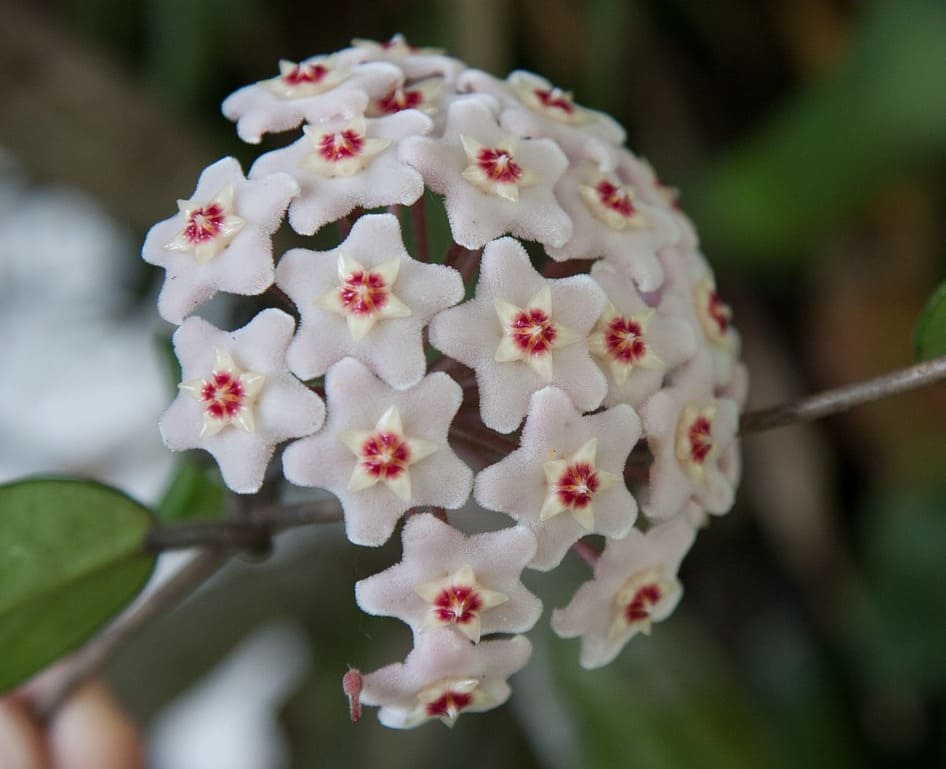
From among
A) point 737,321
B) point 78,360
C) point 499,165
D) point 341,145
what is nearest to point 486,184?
point 499,165

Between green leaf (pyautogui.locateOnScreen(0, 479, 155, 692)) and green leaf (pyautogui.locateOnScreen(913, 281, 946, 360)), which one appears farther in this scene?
green leaf (pyautogui.locateOnScreen(0, 479, 155, 692))

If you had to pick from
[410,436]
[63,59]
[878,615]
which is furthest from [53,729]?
[878,615]

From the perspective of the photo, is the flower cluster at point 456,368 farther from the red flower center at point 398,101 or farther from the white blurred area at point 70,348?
the white blurred area at point 70,348

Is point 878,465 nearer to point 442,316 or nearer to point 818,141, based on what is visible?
point 818,141

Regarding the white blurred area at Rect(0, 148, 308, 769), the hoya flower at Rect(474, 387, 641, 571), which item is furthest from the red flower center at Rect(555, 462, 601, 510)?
the white blurred area at Rect(0, 148, 308, 769)

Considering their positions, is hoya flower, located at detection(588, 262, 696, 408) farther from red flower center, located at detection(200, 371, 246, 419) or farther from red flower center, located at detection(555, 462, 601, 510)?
red flower center, located at detection(200, 371, 246, 419)

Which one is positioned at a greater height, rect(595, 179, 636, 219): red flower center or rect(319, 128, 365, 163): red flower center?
rect(595, 179, 636, 219): red flower center
